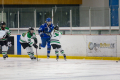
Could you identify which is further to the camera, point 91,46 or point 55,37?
point 91,46

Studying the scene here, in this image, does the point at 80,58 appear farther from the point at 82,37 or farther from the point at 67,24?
the point at 67,24

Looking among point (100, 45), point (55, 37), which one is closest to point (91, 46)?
point (100, 45)

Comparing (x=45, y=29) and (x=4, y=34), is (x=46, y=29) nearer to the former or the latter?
(x=45, y=29)

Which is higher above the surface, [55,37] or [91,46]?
[55,37]

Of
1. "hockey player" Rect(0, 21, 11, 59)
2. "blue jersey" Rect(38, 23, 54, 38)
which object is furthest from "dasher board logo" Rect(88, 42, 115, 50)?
"hockey player" Rect(0, 21, 11, 59)

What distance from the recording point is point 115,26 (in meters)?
11.1

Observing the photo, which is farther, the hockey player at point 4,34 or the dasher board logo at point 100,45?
the dasher board logo at point 100,45

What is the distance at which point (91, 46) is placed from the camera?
10.8 meters

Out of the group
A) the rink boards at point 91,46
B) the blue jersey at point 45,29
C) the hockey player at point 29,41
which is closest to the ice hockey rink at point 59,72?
the hockey player at point 29,41

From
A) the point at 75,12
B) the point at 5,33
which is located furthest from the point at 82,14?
the point at 5,33

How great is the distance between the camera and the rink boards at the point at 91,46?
34.6 ft

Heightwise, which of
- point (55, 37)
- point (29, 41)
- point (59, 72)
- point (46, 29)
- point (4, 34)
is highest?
point (46, 29)

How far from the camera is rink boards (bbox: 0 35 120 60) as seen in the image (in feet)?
34.6

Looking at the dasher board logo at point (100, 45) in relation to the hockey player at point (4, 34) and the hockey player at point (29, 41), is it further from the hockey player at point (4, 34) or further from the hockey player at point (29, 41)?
the hockey player at point (4, 34)
